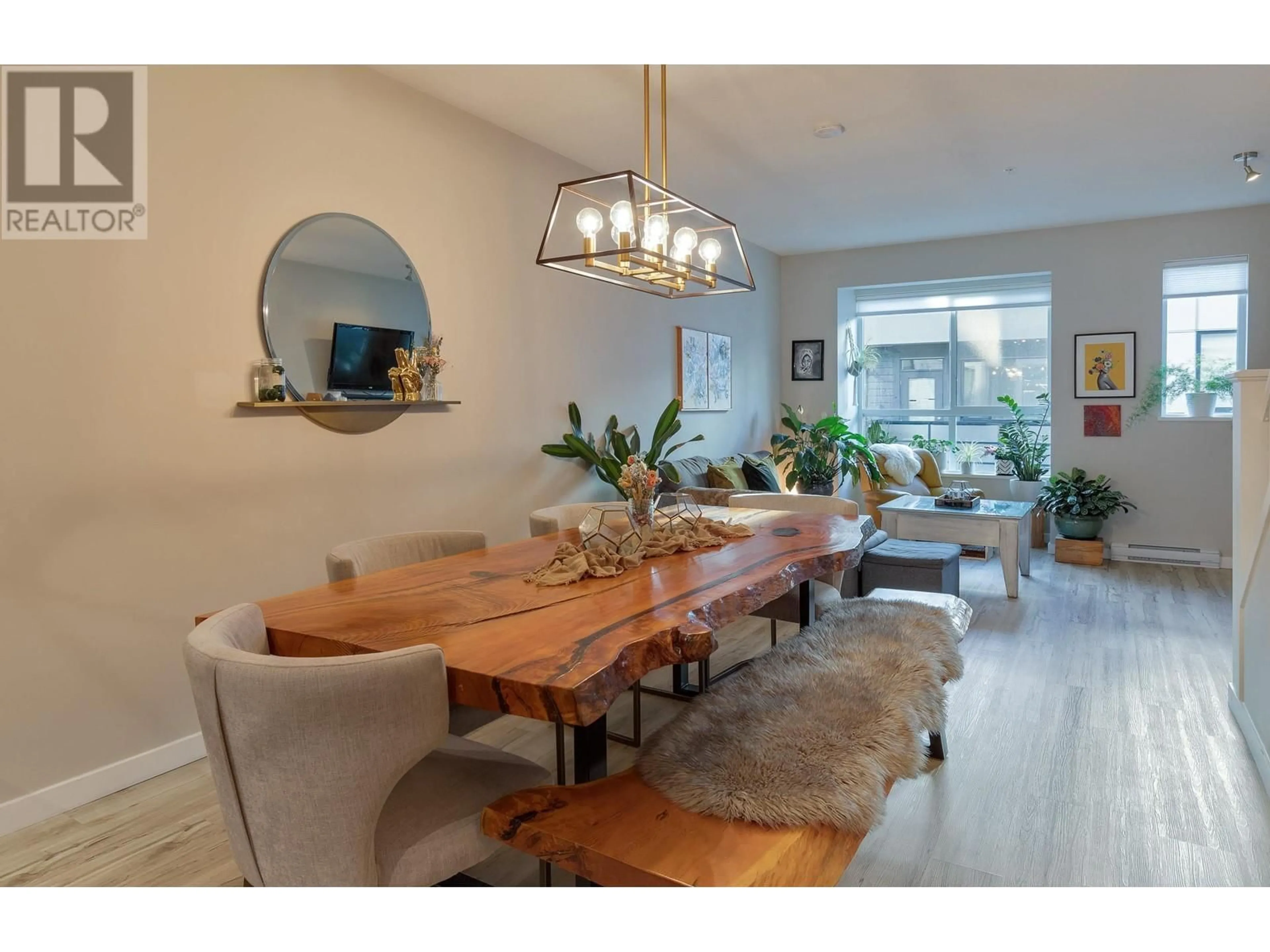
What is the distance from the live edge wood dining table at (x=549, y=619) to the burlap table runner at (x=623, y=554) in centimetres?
3

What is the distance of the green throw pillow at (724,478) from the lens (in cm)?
506

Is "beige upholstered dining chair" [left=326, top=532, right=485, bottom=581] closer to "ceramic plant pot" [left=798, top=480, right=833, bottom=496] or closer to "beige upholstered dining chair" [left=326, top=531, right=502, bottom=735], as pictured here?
"beige upholstered dining chair" [left=326, top=531, right=502, bottom=735]

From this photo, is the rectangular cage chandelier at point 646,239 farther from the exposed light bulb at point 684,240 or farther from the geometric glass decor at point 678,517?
the geometric glass decor at point 678,517

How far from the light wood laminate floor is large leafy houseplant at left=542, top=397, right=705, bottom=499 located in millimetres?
1191

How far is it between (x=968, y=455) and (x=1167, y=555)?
1.69 m

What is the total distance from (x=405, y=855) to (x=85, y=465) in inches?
67.9

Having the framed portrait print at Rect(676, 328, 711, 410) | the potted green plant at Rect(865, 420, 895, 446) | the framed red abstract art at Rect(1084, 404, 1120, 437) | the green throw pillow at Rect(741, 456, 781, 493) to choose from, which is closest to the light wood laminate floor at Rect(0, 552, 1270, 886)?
the green throw pillow at Rect(741, 456, 781, 493)

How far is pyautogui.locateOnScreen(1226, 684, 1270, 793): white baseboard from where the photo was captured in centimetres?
228

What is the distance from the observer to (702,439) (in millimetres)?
5715

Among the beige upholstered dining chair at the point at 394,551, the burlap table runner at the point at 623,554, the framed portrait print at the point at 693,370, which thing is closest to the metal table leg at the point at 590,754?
the burlap table runner at the point at 623,554

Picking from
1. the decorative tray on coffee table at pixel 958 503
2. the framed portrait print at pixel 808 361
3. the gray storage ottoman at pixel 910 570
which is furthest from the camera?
the framed portrait print at pixel 808 361

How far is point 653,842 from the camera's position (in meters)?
1.27
